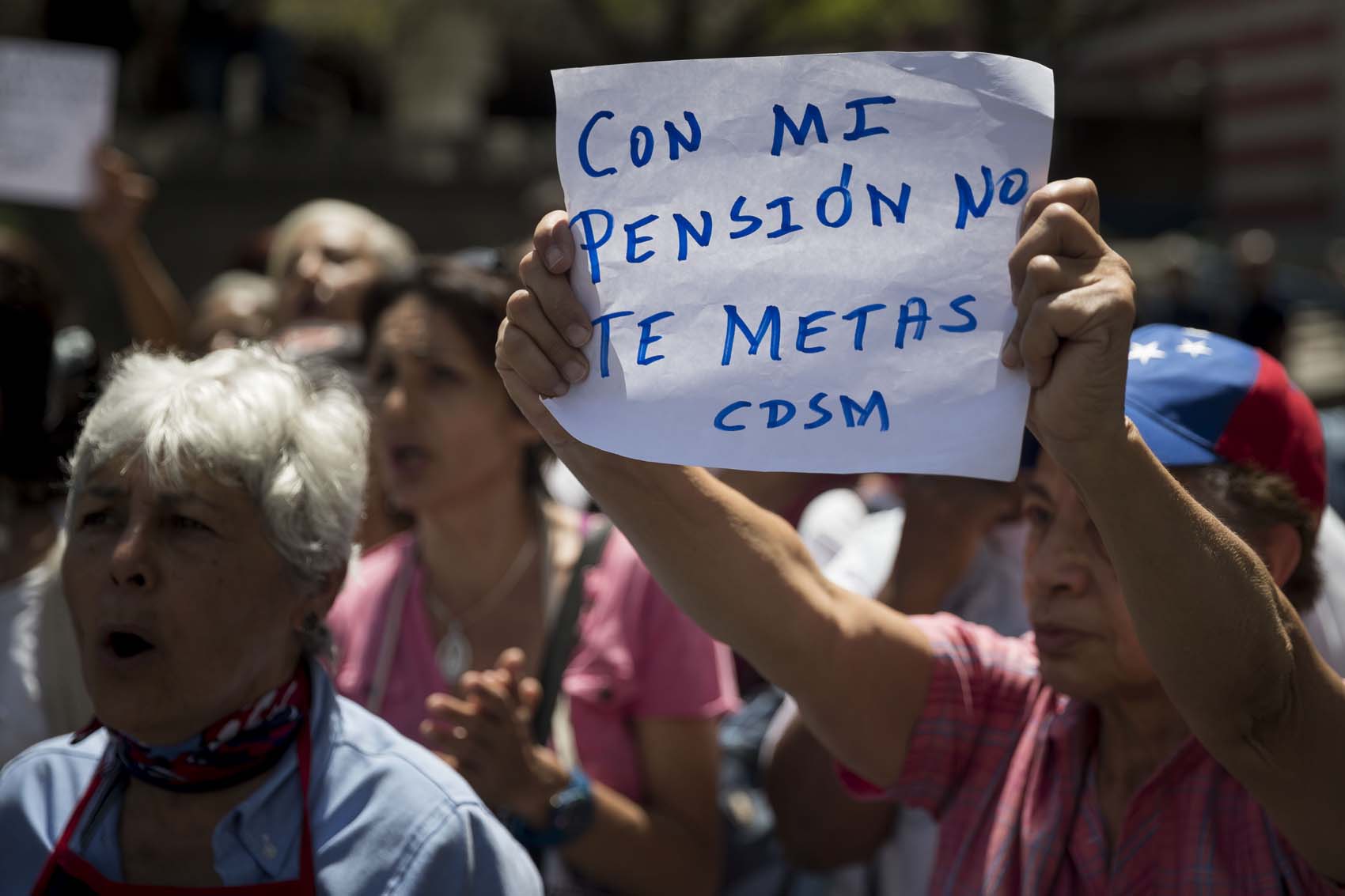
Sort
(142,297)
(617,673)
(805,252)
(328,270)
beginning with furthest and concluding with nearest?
(328,270)
(142,297)
(617,673)
(805,252)

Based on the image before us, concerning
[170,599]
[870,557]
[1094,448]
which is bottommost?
[870,557]

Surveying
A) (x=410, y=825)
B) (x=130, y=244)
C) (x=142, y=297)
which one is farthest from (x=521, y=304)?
(x=130, y=244)

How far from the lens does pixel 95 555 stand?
2.04m

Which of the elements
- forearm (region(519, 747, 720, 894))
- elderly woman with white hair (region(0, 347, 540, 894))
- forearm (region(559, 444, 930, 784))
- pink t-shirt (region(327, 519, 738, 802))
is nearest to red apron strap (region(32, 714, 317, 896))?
elderly woman with white hair (region(0, 347, 540, 894))

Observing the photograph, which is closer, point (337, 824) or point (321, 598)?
point (337, 824)

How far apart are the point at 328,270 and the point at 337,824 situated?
9.07 feet

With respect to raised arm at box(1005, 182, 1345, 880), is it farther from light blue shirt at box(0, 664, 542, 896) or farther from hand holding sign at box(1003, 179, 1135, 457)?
light blue shirt at box(0, 664, 542, 896)

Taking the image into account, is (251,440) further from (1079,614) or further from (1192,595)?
(1192,595)

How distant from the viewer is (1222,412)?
1.89 meters

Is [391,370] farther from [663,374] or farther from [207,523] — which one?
[663,374]

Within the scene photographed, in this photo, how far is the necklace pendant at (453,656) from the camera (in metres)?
2.88

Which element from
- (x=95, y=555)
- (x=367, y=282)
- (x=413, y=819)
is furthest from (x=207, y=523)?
(x=367, y=282)

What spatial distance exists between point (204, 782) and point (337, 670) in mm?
848

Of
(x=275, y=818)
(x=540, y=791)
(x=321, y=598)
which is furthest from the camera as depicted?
(x=540, y=791)
